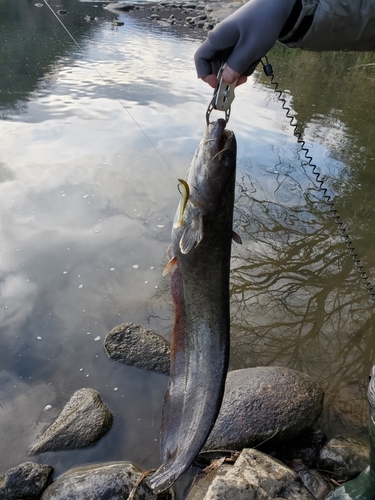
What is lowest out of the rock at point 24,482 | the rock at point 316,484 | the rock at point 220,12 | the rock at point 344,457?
the rock at point 24,482

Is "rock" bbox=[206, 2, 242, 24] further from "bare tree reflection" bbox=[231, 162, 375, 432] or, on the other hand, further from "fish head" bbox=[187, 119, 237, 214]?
"fish head" bbox=[187, 119, 237, 214]

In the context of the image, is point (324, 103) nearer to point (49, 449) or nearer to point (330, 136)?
point (330, 136)

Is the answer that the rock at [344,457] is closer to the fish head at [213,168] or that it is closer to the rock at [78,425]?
the rock at [78,425]

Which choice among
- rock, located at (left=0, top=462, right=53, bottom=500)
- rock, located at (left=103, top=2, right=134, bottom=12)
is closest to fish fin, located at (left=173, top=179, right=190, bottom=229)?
rock, located at (left=0, top=462, right=53, bottom=500)

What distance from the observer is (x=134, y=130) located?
31.4ft

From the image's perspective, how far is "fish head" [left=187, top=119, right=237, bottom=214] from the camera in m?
2.47

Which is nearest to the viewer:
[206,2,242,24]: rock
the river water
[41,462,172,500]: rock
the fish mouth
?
the fish mouth

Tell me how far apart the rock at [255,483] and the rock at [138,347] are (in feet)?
5.14

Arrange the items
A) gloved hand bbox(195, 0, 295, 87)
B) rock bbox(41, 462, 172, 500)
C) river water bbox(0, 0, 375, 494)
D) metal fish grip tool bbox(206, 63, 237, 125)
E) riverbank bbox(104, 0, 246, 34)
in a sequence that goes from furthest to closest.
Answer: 1. riverbank bbox(104, 0, 246, 34)
2. river water bbox(0, 0, 375, 494)
3. rock bbox(41, 462, 172, 500)
4. metal fish grip tool bbox(206, 63, 237, 125)
5. gloved hand bbox(195, 0, 295, 87)

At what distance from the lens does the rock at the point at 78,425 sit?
3.63m

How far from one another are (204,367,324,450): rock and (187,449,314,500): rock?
21.6 inches

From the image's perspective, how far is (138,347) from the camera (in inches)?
177

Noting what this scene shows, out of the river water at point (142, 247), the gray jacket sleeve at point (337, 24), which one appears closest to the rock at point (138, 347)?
the river water at point (142, 247)

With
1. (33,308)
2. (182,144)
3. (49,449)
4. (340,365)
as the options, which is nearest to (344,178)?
(182,144)
